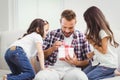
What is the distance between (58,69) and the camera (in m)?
2.18

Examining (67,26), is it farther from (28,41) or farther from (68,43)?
(28,41)

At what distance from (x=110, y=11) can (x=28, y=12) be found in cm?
106

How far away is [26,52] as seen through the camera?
7.45ft

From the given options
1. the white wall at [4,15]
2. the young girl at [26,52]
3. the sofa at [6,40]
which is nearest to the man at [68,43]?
the young girl at [26,52]

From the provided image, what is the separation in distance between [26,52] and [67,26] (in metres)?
0.41

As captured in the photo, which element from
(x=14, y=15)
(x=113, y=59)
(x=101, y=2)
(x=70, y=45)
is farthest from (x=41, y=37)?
(x=101, y=2)

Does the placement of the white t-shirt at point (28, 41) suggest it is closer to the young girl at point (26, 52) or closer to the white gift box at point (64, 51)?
the young girl at point (26, 52)

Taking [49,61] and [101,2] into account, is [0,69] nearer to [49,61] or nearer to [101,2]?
[49,61]

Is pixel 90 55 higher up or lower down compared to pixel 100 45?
lower down

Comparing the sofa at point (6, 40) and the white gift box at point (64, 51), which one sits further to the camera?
the sofa at point (6, 40)

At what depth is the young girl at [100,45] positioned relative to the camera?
211cm

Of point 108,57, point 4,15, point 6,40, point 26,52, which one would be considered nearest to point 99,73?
point 108,57

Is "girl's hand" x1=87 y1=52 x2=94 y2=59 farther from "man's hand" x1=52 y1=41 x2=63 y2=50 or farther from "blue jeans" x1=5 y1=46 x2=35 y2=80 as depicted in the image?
"blue jeans" x1=5 y1=46 x2=35 y2=80

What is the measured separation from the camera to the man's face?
2201 mm
